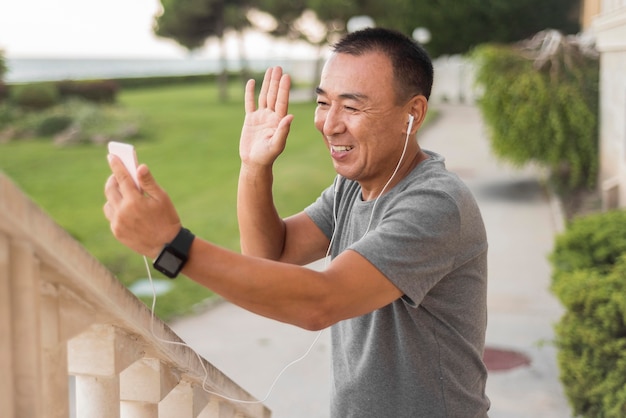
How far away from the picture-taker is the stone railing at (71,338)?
1.15 metres

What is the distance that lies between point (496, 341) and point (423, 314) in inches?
185

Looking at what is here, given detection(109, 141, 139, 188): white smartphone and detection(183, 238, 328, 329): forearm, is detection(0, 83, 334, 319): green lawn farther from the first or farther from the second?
detection(109, 141, 139, 188): white smartphone

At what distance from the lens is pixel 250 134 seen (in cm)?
229

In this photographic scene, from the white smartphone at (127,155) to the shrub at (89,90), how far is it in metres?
33.0

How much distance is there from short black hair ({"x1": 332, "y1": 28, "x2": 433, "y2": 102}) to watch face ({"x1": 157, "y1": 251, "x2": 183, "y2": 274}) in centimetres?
83

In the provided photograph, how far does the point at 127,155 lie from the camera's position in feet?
4.74

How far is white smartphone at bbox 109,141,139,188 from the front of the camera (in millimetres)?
1440

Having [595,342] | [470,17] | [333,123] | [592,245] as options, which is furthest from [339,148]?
[470,17]

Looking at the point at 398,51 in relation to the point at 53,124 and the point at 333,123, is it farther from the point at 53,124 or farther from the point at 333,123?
the point at 53,124

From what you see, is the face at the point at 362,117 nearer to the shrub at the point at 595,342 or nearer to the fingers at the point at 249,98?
the fingers at the point at 249,98

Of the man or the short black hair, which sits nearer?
the man

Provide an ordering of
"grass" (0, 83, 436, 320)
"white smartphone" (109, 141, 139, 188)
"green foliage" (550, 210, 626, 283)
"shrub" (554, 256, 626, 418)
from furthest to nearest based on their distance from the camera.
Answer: "grass" (0, 83, 436, 320) → "green foliage" (550, 210, 626, 283) → "shrub" (554, 256, 626, 418) → "white smartphone" (109, 141, 139, 188)

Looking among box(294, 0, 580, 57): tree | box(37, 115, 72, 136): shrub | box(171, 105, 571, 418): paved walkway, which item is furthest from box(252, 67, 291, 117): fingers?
box(294, 0, 580, 57): tree

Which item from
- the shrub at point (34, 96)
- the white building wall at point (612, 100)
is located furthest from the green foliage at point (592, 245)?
the shrub at point (34, 96)
